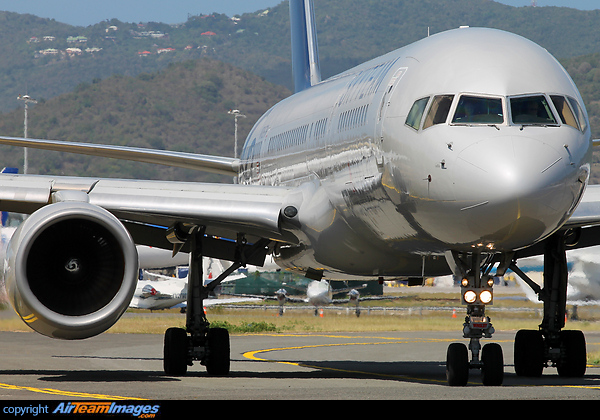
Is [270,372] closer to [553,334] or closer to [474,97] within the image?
[553,334]

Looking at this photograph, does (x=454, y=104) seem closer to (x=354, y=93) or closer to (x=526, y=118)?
(x=526, y=118)

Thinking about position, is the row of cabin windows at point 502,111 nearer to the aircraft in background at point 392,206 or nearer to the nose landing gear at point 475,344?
the aircraft in background at point 392,206

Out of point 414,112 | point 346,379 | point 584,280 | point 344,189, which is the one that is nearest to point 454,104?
point 414,112

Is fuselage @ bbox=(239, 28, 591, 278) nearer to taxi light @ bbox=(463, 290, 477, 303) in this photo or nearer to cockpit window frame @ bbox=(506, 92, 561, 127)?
cockpit window frame @ bbox=(506, 92, 561, 127)

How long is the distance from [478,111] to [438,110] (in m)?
0.49

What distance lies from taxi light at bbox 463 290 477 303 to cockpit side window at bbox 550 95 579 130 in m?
2.29

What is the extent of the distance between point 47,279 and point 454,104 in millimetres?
5324

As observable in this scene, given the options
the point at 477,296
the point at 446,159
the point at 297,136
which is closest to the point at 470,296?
the point at 477,296

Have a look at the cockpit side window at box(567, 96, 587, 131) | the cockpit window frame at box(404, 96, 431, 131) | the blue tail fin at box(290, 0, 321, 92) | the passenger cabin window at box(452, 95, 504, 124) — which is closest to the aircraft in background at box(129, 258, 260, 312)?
the blue tail fin at box(290, 0, 321, 92)

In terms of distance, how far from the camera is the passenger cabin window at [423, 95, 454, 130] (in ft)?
35.9

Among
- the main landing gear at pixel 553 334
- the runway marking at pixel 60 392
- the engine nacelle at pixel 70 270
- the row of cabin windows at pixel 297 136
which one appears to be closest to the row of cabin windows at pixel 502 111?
the engine nacelle at pixel 70 270

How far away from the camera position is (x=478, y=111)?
10742mm

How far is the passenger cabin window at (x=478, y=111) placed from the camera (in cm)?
1063

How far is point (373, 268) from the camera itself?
14.1 m
